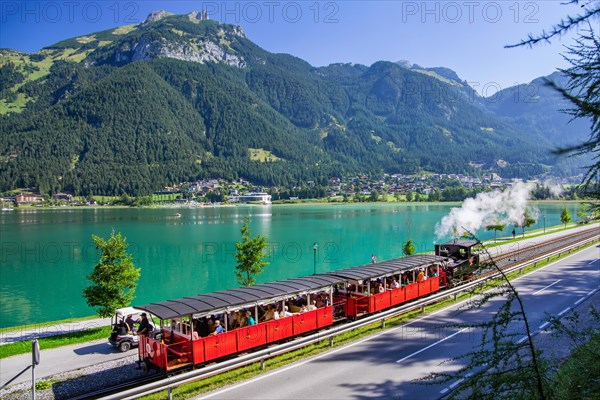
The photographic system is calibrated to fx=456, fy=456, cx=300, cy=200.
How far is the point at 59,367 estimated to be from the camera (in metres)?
16.0

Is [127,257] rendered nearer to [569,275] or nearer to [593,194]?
[593,194]

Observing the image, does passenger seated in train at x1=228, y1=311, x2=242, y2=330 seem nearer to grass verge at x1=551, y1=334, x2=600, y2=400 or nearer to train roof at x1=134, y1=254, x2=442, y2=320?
train roof at x1=134, y1=254, x2=442, y2=320

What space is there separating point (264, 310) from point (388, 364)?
15.5ft

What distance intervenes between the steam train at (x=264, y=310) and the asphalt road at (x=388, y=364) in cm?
185

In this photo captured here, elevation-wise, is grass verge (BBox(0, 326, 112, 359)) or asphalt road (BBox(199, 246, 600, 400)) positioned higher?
asphalt road (BBox(199, 246, 600, 400))

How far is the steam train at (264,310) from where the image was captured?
14414mm

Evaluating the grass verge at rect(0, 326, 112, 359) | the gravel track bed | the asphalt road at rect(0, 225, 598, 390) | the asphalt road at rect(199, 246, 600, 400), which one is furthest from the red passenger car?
the grass verge at rect(0, 326, 112, 359)

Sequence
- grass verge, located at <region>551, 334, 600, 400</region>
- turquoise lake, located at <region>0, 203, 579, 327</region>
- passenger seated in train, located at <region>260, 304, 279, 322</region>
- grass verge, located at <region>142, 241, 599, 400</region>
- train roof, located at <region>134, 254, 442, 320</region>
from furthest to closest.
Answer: turquoise lake, located at <region>0, 203, 579, 327</region> → passenger seated in train, located at <region>260, 304, 279, 322</region> → train roof, located at <region>134, 254, 442, 320</region> → grass verge, located at <region>142, 241, 599, 400</region> → grass verge, located at <region>551, 334, 600, 400</region>

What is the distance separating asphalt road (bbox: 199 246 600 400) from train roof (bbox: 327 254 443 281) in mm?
2597

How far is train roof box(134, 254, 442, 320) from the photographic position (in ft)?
47.5

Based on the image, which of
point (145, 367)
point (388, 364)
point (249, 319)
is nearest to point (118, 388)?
point (145, 367)

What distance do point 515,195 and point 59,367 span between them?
56.8 meters

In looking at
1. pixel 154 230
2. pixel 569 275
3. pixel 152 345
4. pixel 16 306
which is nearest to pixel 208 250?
pixel 16 306

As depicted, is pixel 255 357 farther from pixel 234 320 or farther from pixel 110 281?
pixel 110 281
